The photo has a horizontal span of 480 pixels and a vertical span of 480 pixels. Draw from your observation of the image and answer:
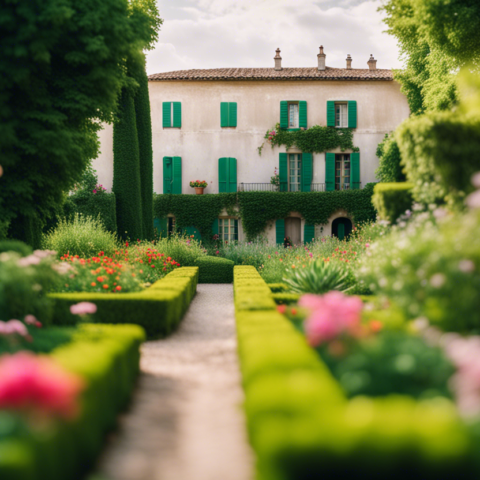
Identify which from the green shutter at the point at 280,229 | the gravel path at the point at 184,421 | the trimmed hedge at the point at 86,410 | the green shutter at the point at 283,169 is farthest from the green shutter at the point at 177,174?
the trimmed hedge at the point at 86,410

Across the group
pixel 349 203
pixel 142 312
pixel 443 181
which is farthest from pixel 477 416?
pixel 349 203

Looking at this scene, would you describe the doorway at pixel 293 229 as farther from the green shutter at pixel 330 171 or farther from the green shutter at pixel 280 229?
the green shutter at pixel 330 171

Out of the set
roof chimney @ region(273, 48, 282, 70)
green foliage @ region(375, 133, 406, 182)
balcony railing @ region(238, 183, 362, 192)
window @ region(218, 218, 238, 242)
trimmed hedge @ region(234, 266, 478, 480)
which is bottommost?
trimmed hedge @ region(234, 266, 478, 480)

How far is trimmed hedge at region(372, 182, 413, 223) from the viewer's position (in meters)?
6.99

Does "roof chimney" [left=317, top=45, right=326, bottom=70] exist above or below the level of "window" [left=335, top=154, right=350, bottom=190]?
above

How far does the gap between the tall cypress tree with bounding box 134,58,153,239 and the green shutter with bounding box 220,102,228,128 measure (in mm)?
4568

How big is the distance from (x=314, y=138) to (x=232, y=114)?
3.97 meters

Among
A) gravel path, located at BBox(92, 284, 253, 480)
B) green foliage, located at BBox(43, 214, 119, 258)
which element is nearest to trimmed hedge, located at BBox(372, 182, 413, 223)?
gravel path, located at BBox(92, 284, 253, 480)

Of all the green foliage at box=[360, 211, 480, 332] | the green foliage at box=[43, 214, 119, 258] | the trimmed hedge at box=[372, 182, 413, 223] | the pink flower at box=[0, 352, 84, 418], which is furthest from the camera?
the green foliage at box=[43, 214, 119, 258]

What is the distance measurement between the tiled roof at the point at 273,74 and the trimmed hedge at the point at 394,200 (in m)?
14.9

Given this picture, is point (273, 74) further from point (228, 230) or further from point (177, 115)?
point (228, 230)

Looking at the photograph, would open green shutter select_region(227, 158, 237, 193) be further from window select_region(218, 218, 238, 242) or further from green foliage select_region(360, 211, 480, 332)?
green foliage select_region(360, 211, 480, 332)

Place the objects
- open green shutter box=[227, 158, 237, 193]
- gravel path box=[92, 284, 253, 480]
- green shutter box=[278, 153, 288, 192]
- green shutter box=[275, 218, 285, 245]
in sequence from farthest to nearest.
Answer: open green shutter box=[227, 158, 237, 193] → green shutter box=[278, 153, 288, 192] → green shutter box=[275, 218, 285, 245] → gravel path box=[92, 284, 253, 480]

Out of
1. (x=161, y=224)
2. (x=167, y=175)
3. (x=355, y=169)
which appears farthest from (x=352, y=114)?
(x=161, y=224)
